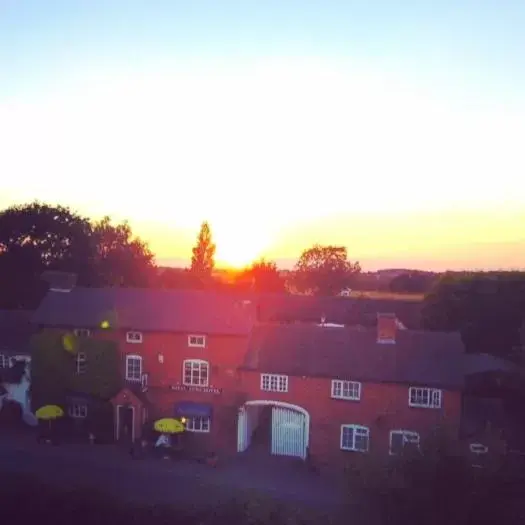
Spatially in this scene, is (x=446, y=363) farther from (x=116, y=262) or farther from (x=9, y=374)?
(x=116, y=262)

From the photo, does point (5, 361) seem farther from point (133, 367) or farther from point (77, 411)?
point (133, 367)

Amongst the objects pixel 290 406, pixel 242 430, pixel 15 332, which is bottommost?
pixel 242 430

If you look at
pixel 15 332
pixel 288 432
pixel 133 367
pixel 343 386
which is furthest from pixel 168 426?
pixel 15 332

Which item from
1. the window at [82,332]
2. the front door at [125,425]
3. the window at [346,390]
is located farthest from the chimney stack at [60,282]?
the window at [346,390]

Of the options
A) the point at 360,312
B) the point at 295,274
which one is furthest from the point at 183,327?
the point at 295,274

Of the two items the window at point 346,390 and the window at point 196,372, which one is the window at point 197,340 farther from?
the window at point 346,390

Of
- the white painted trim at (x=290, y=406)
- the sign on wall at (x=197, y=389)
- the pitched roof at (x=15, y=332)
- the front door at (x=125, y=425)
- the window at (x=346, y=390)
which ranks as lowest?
the front door at (x=125, y=425)

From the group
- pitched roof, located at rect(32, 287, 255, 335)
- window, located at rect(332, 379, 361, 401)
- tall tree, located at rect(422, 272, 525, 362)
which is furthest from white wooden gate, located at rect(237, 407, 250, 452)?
tall tree, located at rect(422, 272, 525, 362)
